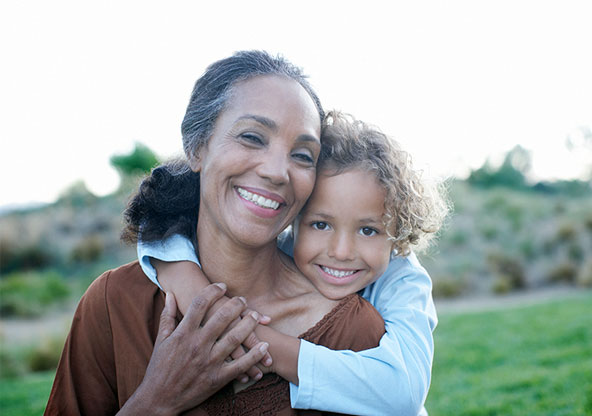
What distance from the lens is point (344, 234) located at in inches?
101

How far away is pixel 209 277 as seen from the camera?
8.05 ft

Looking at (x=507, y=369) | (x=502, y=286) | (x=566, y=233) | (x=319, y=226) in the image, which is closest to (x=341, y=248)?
(x=319, y=226)

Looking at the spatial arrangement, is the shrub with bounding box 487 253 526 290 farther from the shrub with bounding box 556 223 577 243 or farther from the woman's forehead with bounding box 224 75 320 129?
the woman's forehead with bounding box 224 75 320 129

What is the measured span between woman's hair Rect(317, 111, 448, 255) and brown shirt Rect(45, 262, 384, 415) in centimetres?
55

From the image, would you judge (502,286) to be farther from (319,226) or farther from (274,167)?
(274,167)

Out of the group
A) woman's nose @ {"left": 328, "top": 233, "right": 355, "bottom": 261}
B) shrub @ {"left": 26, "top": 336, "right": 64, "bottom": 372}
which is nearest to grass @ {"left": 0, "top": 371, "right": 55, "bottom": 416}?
shrub @ {"left": 26, "top": 336, "right": 64, "bottom": 372}

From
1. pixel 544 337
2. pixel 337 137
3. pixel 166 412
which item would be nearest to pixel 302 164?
pixel 337 137

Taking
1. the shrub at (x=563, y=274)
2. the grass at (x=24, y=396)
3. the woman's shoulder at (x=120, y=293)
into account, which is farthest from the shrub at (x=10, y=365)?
the shrub at (x=563, y=274)

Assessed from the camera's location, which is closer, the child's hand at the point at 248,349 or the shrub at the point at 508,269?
the child's hand at the point at 248,349

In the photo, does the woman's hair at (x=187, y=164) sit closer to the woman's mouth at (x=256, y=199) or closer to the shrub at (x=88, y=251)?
the woman's mouth at (x=256, y=199)

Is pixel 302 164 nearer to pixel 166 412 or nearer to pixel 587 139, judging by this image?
pixel 166 412

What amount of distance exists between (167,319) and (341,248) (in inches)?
34.8

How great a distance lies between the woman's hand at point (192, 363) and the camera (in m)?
1.97

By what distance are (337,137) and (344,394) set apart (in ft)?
3.90
